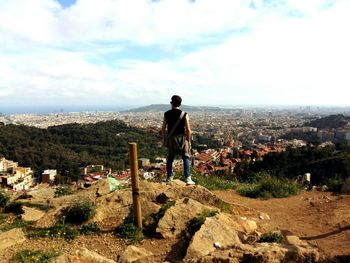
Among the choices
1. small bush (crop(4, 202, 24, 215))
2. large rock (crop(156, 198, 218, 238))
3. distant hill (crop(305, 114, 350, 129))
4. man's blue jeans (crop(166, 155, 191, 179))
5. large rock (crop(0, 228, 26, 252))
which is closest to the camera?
large rock (crop(0, 228, 26, 252))

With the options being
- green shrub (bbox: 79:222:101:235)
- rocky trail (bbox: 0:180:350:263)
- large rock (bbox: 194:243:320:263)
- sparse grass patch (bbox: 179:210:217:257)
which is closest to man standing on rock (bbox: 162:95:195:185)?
rocky trail (bbox: 0:180:350:263)

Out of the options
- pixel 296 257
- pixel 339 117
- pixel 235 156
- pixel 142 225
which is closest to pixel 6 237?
pixel 142 225

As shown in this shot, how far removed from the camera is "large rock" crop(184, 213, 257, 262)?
3.68 metres

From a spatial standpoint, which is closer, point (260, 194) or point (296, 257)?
point (296, 257)

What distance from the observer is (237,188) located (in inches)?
300

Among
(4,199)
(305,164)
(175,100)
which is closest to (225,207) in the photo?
(175,100)

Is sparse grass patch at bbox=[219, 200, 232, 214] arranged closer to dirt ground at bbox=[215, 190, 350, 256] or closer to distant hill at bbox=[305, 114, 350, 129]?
dirt ground at bbox=[215, 190, 350, 256]

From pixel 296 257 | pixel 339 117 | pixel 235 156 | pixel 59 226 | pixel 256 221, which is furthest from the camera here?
pixel 339 117

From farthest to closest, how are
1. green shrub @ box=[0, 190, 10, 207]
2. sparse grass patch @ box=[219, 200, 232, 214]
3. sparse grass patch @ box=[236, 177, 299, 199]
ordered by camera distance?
sparse grass patch @ box=[236, 177, 299, 199], green shrub @ box=[0, 190, 10, 207], sparse grass patch @ box=[219, 200, 232, 214]

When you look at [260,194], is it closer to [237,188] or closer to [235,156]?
[237,188]

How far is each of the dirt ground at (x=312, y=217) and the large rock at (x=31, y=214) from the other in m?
3.22

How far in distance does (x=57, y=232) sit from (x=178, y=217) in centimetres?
149

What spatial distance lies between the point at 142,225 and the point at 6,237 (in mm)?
1575

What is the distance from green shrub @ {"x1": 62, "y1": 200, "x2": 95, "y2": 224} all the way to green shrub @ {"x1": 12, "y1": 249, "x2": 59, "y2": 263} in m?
1.00
